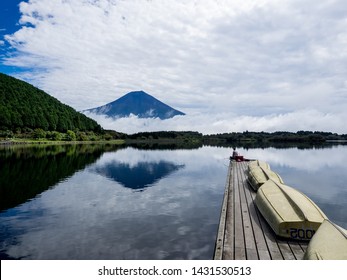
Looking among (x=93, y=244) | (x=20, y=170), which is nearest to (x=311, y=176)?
(x=93, y=244)

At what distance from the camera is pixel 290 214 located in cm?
1251

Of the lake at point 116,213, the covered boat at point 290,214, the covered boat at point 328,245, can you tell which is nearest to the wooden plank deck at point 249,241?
the covered boat at point 290,214

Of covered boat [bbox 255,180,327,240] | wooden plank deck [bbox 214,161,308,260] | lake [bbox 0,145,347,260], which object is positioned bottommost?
lake [bbox 0,145,347,260]

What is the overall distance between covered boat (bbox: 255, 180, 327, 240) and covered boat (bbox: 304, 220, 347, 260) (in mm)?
2026

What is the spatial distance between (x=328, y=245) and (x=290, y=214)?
4.04 metres

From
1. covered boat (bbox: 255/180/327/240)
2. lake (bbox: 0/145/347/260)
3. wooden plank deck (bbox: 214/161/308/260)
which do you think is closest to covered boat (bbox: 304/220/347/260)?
wooden plank deck (bbox: 214/161/308/260)

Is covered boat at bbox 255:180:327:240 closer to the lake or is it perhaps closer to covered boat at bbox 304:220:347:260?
covered boat at bbox 304:220:347:260

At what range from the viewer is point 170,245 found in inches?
593

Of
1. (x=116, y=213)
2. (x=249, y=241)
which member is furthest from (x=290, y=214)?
(x=116, y=213)

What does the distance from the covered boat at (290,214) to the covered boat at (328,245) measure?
2026 mm

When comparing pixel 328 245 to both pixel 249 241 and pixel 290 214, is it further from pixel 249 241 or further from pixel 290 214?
pixel 290 214

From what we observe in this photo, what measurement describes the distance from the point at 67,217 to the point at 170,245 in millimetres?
9609

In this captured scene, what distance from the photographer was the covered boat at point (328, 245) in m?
7.94

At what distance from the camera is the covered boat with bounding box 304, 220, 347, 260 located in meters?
7.94
